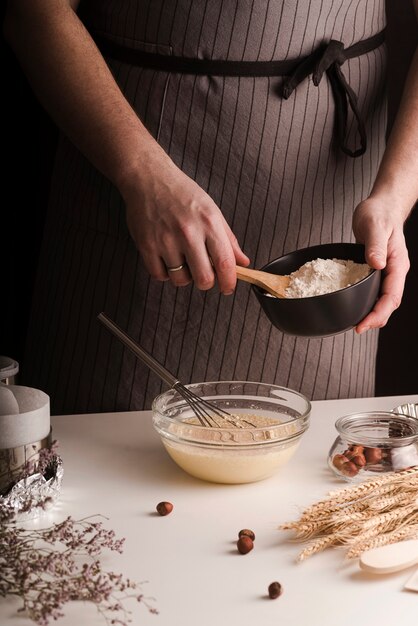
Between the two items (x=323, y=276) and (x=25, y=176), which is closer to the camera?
(x=323, y=276)

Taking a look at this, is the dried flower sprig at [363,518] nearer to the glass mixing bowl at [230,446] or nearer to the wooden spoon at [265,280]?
the glass mixing bowl at [230,446]

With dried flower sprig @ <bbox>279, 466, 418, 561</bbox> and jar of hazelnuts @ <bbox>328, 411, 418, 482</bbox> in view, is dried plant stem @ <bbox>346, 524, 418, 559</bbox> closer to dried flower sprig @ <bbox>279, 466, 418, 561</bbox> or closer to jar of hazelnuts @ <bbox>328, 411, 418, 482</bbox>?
dried flower sprig @ <bbox>279, 466, 418, 561</bbox>

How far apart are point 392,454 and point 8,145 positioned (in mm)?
1551

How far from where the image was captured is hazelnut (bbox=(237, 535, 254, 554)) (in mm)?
1107

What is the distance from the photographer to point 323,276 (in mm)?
1377

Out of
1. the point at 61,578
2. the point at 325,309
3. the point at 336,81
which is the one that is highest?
the point at 336,81

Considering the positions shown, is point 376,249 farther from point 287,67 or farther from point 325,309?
point 287,67

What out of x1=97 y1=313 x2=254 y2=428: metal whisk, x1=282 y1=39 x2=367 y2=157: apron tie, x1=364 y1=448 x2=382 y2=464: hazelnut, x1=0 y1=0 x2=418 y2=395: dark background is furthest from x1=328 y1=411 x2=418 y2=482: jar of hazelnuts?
x1=0 y1=0 x2=418 y2=395: dark background

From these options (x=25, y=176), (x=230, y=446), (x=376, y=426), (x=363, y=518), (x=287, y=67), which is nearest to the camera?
(x=363, y=518)

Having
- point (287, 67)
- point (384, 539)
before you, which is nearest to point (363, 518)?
point (384, 539)

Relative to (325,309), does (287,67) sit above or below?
above

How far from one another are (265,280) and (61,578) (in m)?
0.56

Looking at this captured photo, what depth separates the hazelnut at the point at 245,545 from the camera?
1.11 metres

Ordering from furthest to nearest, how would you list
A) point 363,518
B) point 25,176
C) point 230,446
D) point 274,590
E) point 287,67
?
1. point 25,176
2. point 287,67
3. point 230,446
4. point 363,518
5. point 274,590
